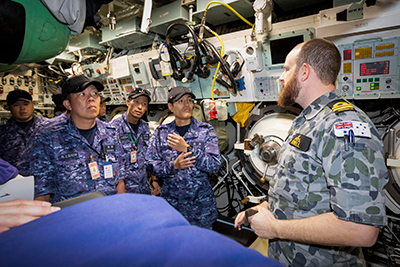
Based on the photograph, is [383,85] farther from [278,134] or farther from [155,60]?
[155,60]

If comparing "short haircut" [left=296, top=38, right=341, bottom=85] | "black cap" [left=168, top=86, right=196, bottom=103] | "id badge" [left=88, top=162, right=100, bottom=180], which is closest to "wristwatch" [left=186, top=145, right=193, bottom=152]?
"black cap" [left=168, top=86, right=196, bottom=103]

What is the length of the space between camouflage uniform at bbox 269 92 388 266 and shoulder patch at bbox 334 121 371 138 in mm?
23

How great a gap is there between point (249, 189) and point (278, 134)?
1.27m

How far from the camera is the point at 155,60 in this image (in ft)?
13.4

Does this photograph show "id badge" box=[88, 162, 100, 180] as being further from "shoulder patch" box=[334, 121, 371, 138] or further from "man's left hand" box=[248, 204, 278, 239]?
"shoulder patch" box=[334, 121, 371, 138]

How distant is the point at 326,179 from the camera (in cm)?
119

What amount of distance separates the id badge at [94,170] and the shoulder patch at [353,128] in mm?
2111

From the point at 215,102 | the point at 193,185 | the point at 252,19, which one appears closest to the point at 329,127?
the point at 193,185

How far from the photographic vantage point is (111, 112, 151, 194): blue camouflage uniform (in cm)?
323

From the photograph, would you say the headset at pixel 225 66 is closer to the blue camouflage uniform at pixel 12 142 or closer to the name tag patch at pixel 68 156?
the name tag patch at pixel 68 156

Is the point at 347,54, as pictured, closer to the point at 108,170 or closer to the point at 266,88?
the point at 266,88

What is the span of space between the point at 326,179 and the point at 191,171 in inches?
67.2

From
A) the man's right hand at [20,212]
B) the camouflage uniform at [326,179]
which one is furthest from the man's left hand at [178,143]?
the man's right hand at [20,212]

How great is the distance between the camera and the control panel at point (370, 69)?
238 cm
